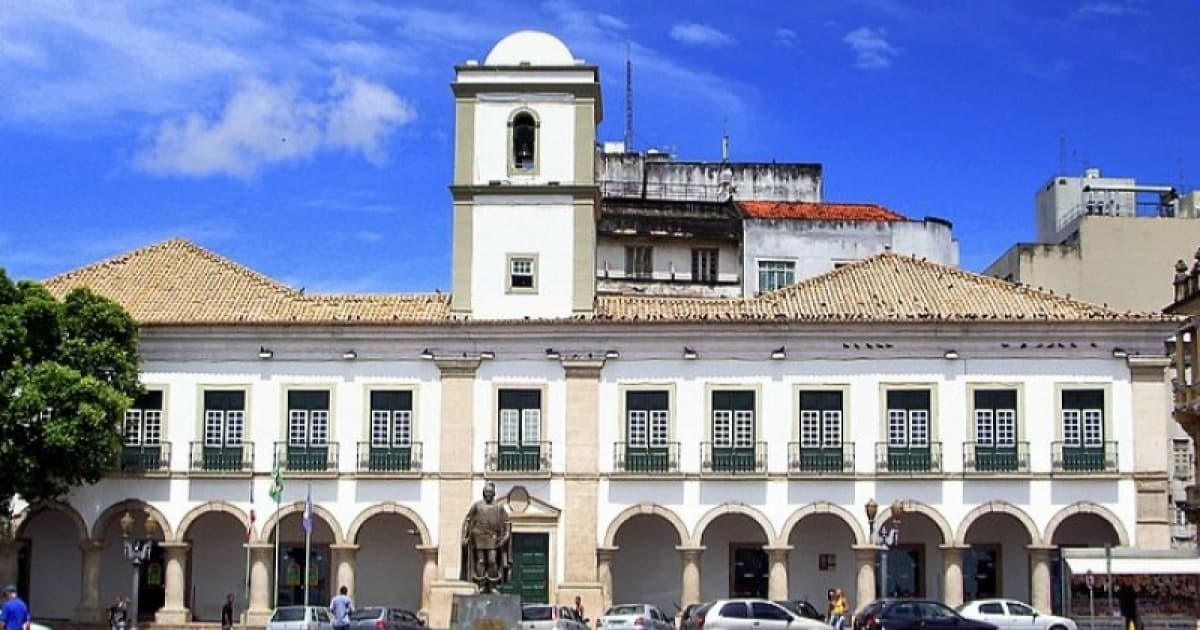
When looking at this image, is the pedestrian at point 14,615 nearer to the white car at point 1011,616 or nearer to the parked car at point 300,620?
the parked car at point 300,620

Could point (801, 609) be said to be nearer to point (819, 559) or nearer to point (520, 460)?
point (819, 559)

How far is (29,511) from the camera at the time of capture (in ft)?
136

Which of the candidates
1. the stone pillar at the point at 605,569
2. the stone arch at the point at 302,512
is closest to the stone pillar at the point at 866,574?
the stone pillar at the point at 605,569

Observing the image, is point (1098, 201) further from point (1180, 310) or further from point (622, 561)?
point (622, 561)

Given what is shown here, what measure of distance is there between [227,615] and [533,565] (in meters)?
6.71

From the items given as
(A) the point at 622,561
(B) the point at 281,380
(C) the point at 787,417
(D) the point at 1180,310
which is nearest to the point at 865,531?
(C) the point at 787,417

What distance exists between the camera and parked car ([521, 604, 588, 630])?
111ft

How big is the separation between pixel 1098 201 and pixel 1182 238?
5.17 m

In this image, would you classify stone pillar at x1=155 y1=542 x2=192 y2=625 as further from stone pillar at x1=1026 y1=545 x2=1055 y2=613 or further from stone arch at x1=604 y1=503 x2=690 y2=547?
stone pillar at x1=1026 y1=545 x2=1055 y2=613

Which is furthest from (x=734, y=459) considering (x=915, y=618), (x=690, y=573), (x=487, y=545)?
(x=487, y=545)

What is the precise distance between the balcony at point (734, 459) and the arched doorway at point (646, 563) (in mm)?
2019

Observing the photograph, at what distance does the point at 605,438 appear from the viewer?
41469mm

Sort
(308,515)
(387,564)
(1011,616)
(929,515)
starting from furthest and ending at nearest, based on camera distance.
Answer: (387,564)
(929,515)
(308,515)
(1011,616)

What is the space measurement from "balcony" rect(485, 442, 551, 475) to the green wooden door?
146 cm
